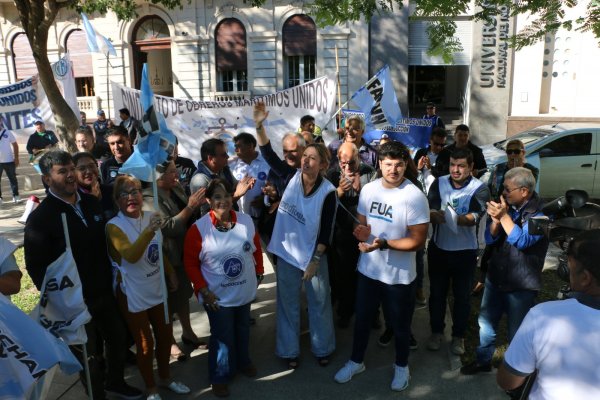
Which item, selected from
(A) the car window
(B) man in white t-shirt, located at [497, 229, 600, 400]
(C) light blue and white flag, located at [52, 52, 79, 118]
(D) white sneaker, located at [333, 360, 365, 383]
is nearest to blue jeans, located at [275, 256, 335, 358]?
(D) white sneaker, located at [333, 360, 365, 383]

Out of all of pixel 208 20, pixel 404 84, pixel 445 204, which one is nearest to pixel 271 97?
pixel 445 204

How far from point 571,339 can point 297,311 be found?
8.01ft

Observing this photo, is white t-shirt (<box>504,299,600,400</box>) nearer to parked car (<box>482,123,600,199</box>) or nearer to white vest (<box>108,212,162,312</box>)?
white vest (<box>108,212,162,312</box>)

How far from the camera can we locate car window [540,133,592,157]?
9.55 m

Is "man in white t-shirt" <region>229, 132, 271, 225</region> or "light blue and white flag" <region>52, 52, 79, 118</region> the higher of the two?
"light blue and white flag" <region>52, 52, 79, 118</region>

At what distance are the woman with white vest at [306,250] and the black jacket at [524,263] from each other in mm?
1302

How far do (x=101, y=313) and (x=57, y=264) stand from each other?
2.18 ft

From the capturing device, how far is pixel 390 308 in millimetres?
3586

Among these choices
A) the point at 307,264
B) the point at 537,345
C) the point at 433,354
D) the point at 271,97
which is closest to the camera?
the point at 537,345

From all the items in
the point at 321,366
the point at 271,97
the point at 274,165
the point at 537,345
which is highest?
the point at 271,97

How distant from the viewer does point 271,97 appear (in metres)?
7.53

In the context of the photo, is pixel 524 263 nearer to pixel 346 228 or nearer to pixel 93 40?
pixel 346 228

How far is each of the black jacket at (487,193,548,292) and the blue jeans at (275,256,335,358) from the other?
135cm

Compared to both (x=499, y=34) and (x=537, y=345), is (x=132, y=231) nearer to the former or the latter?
(x=537, y=345)
